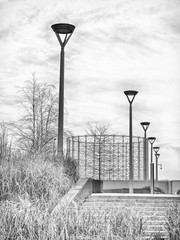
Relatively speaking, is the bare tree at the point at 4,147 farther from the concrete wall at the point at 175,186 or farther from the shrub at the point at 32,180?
the concrete wall at the point at 175,186

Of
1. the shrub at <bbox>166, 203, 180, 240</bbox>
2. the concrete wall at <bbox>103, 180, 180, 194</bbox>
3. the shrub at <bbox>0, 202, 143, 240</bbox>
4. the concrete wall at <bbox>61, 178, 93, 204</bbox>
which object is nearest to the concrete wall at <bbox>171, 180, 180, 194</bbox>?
the concrete wall at <bbox>103, 180, 180, 194</bbox>

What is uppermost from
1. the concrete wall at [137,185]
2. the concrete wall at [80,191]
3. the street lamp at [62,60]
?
the street lamp at [62,60]

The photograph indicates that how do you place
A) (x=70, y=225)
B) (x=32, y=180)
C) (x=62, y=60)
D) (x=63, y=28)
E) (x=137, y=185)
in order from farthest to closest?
(x=137, y=185) → (x=62, y=60) → (x=63, y=28) → (x=32, y=180) → (x=70, y=225)

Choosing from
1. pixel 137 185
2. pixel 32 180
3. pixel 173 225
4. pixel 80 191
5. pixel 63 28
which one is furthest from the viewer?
pixel 137 185

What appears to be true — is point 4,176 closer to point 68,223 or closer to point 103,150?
point 68,223

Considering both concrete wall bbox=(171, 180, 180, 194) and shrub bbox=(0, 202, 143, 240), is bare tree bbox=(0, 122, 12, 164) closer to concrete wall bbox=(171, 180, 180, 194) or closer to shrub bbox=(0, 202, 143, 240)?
shrub bbox=(0, 202, 143, 240)

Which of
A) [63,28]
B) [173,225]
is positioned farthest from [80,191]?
[173,225]

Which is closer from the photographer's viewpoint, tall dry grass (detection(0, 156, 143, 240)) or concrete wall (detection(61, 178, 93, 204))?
tall dry grass (detection(0, 156, 143, 240))

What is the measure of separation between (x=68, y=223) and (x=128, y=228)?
1.01m

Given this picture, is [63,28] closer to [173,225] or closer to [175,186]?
[173,225]

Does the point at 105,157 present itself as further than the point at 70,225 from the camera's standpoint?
Yes

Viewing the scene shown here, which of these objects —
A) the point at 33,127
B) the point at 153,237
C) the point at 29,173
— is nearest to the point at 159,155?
the point at 33,127

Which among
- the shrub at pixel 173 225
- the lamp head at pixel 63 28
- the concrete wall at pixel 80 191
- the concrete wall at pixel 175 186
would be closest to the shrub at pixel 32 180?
the concrete wall at pixel 80 191

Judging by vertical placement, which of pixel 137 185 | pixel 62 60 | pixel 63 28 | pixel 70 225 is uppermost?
pixel 63 28
